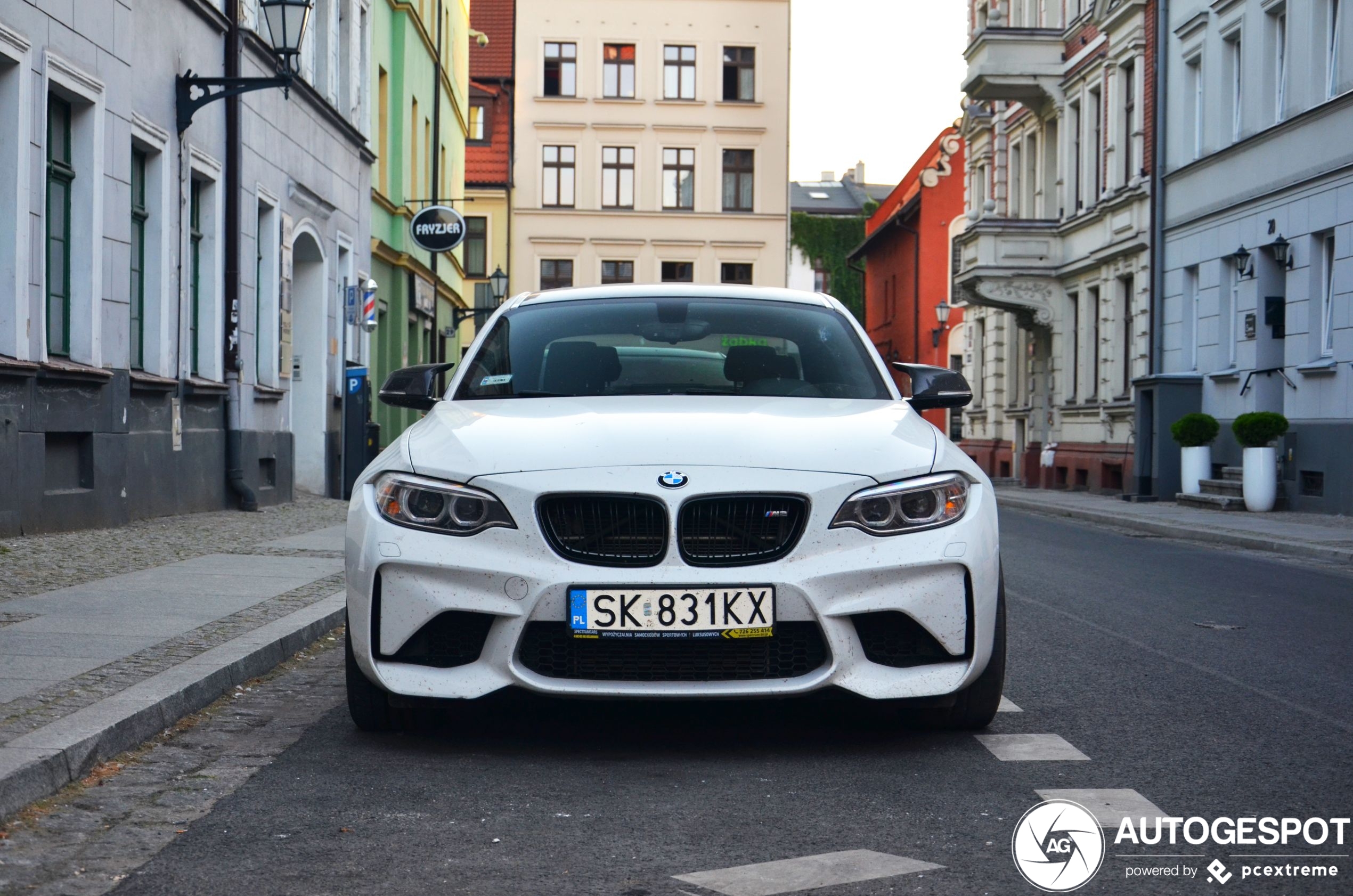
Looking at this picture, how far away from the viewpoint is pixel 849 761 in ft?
17.4

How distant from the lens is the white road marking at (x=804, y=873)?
151 inches

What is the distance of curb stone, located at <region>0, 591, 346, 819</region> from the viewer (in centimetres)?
465

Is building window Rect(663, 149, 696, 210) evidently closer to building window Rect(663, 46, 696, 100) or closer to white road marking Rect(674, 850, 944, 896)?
building window Rect(663, 46, 696, 100)

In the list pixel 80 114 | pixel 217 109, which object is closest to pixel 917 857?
pixel 80 114

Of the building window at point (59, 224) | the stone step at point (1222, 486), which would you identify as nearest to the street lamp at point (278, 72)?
the building window at point (59, 224)

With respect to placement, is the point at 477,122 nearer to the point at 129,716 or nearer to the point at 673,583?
the point at 129,716

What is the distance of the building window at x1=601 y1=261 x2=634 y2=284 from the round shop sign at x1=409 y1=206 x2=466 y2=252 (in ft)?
101

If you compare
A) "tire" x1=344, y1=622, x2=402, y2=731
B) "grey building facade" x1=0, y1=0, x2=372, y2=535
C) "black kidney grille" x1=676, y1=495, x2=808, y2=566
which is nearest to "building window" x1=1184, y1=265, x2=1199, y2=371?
"grey building facade" x1=0, y1=0, x2=372, y2=535

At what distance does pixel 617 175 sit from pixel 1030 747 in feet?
177

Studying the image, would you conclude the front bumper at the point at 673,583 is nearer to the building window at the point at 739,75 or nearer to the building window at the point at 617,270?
the building window at the point at 617,270

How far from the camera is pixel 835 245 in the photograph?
249 ft

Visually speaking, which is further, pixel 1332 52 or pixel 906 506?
pixel 1332 52

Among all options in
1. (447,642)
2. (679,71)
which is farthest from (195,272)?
(679,71)

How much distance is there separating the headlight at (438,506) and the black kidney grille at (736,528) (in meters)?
0.54
